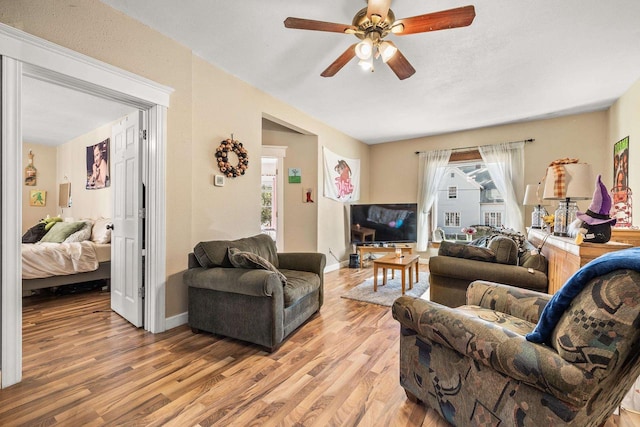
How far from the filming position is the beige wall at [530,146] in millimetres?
3980

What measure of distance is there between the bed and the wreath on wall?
227cm

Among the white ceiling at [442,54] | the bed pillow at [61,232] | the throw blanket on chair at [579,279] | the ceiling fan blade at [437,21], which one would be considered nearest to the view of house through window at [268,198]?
the white ceiling at [442,54]

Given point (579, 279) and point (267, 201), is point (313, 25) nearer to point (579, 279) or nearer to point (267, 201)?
point (579, 279)

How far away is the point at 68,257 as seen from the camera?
3436 mm

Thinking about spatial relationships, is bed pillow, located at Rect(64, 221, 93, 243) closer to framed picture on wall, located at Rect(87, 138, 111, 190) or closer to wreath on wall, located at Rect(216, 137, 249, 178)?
framed picture on wall, located at Rect(87, 138, 111, 190)

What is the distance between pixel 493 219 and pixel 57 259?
6566 millimetres

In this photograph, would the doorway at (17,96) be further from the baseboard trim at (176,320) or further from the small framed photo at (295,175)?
the small framed photo at (295,175)

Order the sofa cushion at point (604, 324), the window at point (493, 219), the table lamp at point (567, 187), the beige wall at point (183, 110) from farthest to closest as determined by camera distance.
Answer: the window at point (493, 219)
the table lamp at point (567, 187)
the beige wall at point (183, 110)
the sofa cushion at point (604, 324)

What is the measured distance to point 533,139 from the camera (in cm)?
439

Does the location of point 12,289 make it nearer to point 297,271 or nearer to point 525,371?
point 297,271

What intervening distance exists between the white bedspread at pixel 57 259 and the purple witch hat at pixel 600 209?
5.03 meters

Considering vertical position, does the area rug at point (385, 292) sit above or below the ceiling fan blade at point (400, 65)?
below

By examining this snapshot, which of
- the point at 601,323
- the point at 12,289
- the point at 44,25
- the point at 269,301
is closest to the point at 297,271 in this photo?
the point at 269,301

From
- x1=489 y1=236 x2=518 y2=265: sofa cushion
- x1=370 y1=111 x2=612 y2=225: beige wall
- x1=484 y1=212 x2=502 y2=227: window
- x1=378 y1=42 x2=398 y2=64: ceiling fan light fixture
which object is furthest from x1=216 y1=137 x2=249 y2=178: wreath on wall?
x1=484 y1=212 x2=502 y2=227: window
